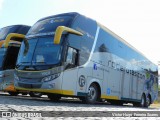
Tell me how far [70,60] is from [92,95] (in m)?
2.19

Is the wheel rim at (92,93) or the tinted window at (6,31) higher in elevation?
the tinted window at (6,31)

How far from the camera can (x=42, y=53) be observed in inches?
416

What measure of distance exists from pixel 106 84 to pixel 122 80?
92.3 inches

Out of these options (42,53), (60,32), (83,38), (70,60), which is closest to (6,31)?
(42,53)

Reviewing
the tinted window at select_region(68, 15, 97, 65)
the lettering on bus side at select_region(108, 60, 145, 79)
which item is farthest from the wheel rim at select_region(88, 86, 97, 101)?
the lettering on bus side at select_region(108, 60, 145, 79)

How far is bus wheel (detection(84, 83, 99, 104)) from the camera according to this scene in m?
11.6

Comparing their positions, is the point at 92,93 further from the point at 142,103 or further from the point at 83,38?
the point at 142,103

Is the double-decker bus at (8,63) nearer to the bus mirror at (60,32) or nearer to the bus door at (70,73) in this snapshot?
the bus door at (70,73)

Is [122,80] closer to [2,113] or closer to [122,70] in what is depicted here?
[122,70]

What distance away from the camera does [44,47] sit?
Result: 35.0 ft

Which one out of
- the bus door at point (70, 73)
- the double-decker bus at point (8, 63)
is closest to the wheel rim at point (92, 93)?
the bus door at point (70, 73)

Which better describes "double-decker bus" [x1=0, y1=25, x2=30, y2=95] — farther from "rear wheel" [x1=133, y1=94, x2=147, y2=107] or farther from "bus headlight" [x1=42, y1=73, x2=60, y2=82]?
"rear wheel" [x1=133, y1=94, x2=147, y2=107]

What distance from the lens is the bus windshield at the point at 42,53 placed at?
1027cm

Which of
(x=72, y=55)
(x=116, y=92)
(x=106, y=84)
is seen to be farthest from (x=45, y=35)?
(x=116, y=92)
